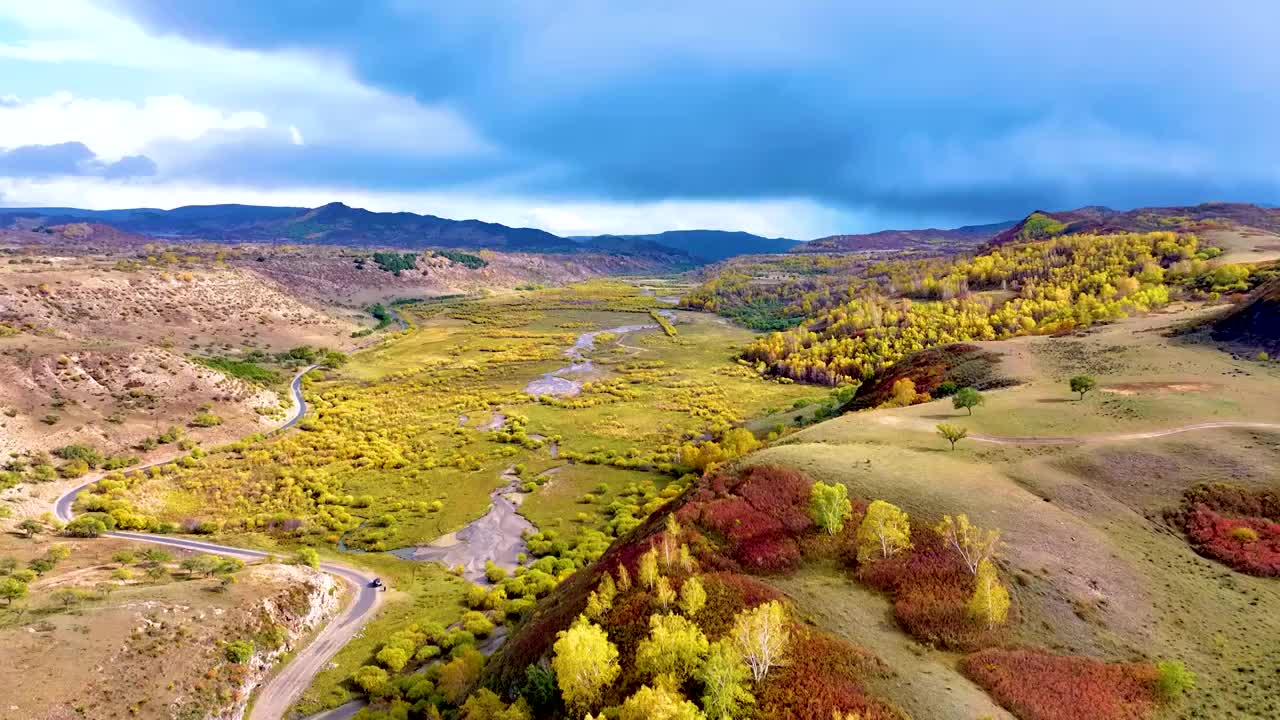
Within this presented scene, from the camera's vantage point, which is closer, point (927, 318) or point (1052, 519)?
point (1052, 519)

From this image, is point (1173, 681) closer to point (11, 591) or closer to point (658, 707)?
point (658, 707)

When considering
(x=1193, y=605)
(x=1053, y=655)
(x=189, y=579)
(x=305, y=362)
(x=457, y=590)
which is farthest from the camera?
(x=305, y=362)

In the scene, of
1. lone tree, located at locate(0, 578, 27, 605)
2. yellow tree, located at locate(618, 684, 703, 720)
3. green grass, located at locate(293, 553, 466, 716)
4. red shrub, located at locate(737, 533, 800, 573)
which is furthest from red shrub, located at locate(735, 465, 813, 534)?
lone tree, located at locate(0, 578, 27, 605)

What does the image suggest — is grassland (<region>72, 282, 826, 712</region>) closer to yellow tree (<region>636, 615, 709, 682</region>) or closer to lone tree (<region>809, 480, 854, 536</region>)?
yellow tree (<region>636, 615, 709, 682</region>)

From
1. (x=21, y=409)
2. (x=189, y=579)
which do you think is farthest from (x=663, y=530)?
(x=21, y=409)

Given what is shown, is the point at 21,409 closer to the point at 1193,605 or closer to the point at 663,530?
the point at 663,530

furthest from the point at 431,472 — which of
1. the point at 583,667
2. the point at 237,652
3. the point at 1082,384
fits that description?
the point at 1082,384
